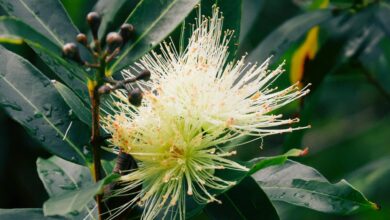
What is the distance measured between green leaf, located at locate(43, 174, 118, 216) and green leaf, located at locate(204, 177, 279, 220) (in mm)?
342

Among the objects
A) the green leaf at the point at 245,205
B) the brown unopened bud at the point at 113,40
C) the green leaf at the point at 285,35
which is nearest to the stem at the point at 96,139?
the brown unopened bud at the point at 113,40

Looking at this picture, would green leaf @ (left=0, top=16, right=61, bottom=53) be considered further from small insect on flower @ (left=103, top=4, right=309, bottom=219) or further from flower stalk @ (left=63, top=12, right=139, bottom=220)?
small insect on flower @ (left=103, top=4, right=309, bottom=219)

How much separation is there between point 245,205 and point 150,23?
0.46 metres

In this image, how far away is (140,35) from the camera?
163 cm

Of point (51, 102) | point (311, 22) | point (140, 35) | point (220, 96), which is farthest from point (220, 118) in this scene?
point (311, 22)

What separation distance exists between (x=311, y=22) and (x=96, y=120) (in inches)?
49.7

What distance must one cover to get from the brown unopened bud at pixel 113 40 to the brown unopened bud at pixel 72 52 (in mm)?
63

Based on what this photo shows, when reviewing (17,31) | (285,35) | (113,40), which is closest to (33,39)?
(17,31)

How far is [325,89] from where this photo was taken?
380 centimetres

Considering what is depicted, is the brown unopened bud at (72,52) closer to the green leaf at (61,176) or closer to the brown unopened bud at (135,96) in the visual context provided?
the brown unopened bud at (135,96)

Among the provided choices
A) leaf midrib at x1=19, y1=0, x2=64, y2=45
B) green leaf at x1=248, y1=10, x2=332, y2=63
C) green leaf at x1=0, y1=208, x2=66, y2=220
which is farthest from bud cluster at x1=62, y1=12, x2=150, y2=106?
green leaf at x1=248, y1=10, x2=332, y2=63

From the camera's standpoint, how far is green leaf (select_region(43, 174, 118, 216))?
1400mm

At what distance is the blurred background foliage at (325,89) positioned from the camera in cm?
262

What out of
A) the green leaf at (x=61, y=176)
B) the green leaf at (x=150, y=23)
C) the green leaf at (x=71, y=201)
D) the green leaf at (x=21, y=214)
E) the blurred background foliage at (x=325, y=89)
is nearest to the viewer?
the green leaf at (x=71, y=201)
